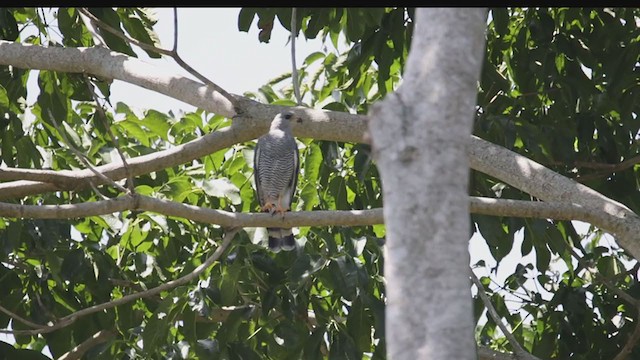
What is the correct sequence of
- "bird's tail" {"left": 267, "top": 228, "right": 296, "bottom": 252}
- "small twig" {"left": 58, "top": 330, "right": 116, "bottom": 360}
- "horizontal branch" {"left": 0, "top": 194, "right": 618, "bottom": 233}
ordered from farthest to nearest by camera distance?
"small twig" {"left": 58, "top": 330, "right": 116, "bottom": 360} < "bird's tail" {"left": 267, "top": 228, "right": 296, "bottom": 252} < "horizontal branch" {"left": 0, "top": 194, "right": 618, "bottom": 233}

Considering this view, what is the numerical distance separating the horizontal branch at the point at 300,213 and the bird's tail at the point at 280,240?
1.25m

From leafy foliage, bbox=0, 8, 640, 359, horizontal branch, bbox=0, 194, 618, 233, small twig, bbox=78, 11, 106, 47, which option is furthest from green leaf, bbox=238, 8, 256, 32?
horizontal branch, bbox=0, 194, 618, 233

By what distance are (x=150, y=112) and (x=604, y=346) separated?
2951 mm

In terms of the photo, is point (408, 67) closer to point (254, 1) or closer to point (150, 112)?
point (254, 1)

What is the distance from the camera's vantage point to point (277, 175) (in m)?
6.65

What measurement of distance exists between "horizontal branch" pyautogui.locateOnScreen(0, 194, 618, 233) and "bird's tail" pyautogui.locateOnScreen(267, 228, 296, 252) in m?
1.25

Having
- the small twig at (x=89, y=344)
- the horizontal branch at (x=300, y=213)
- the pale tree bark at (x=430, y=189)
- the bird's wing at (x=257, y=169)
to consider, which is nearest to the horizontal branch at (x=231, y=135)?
the horizontal branch at (x=300, y=213)

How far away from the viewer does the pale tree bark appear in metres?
2.14

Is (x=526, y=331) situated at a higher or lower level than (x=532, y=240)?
lower

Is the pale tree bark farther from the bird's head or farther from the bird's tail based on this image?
the bird's tail

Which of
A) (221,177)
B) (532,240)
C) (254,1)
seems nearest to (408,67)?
(254,1)

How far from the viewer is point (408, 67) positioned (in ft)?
7.82

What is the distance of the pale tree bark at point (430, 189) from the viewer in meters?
2.14

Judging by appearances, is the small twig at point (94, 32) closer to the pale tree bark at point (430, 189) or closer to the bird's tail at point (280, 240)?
the bird's tail at point (280, 240)
